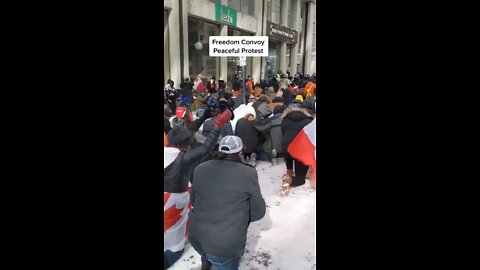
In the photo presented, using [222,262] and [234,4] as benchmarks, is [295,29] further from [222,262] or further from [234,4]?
[222,262]

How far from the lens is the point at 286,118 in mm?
4973

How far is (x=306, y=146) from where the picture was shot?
454 cm

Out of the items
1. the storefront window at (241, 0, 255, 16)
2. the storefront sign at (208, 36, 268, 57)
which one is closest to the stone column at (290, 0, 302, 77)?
the storefront window at (241, 0, 255, 16)

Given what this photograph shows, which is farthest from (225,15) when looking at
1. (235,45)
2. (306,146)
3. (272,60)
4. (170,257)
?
(170,257)

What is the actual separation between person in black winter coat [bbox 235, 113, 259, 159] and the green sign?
1200 cm

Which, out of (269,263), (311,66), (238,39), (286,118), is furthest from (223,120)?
(311,66)

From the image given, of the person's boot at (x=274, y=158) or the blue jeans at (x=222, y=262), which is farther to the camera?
the person's boot at (x=274, y=158)

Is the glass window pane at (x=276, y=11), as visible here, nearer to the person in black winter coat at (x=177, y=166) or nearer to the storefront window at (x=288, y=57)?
the storefront window at (x=288, y=57)

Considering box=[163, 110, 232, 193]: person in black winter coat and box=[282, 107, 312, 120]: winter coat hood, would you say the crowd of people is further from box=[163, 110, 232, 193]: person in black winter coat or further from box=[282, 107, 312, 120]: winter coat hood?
box=[282, 107, 312, 120]: winter coat hood

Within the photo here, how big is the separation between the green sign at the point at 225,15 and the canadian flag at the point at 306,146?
12.9 metres

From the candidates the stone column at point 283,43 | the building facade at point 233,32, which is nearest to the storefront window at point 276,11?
the building facade at point 233,32

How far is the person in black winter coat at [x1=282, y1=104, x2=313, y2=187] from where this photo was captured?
4.85 m

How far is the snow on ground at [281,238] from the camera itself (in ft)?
10.4
